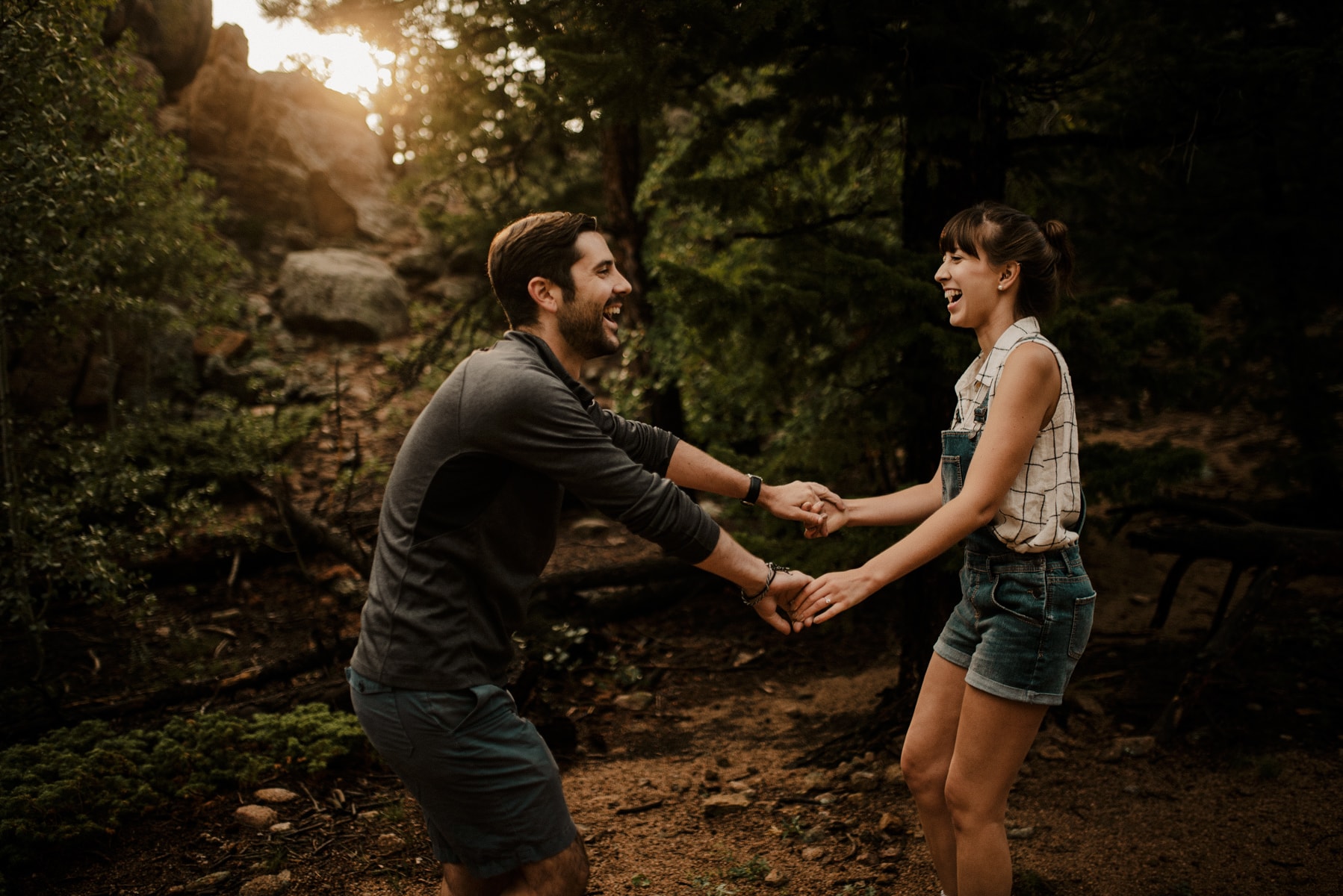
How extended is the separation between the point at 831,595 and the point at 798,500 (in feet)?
2.15

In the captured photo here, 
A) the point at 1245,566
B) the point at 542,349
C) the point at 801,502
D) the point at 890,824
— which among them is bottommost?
the point at 890,824

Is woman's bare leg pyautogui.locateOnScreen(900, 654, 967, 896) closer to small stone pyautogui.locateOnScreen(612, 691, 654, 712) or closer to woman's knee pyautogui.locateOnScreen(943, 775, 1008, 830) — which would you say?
woman's knee pyautogui.locateOnScreen(943, 775, 1008, 830)

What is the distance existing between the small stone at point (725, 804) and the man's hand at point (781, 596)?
202 centimetres

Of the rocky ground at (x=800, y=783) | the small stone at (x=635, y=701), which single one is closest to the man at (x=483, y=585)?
the rocky ground at (x=800, y=783)

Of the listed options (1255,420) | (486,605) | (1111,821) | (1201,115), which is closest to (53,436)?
(486,605)

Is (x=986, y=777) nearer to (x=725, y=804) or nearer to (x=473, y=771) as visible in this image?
(x=473, y=771)

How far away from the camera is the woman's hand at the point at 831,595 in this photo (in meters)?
2.49

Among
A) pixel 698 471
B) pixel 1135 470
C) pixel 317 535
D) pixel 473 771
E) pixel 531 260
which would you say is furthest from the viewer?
pixel 317 535

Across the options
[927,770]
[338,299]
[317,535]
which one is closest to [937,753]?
[927,770]

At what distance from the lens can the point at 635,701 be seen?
5727mm

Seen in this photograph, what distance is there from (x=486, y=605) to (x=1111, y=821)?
11.1ft

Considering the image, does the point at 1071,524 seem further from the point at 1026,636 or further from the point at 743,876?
the point at 743,876

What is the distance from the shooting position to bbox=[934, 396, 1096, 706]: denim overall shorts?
2.29 metres

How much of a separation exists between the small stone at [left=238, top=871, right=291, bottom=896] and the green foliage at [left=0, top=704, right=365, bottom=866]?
0.80m
